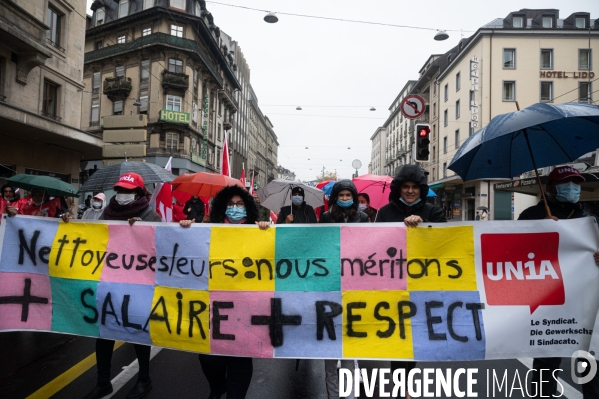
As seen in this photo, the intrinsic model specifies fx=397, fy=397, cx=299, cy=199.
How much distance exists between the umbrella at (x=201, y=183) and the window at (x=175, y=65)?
28.3m

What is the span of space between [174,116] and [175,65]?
4.62 metres

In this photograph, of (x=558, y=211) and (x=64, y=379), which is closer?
(x=558, y=211)

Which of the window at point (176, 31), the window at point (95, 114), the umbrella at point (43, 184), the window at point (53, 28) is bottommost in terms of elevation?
the umbrella at point (43, 184)

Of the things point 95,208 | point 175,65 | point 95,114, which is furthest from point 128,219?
point 95,114

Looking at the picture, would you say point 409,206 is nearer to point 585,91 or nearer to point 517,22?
point 585,91

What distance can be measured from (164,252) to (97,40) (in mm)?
42503

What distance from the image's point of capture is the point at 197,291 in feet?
10.2

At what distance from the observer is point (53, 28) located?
1653 centimetres

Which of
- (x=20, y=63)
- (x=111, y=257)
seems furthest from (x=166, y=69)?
(x=111, y=257)

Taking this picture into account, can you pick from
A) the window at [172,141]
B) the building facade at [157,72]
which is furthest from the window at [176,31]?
the window at [172,141]

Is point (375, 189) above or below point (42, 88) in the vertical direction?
below

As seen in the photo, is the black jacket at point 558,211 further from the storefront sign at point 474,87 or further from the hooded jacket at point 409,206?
the storefront sign at point 474,87

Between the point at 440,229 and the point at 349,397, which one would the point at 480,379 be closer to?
the point at 349,397

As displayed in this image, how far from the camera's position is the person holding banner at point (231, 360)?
9.30ft
